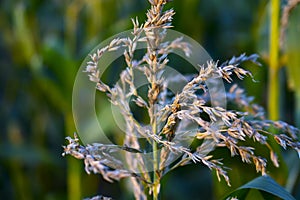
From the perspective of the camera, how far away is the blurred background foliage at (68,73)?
3.97 feet

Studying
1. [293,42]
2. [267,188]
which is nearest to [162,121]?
[267,188]

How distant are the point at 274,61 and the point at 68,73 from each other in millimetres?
512

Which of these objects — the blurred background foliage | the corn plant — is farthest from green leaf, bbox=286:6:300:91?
the corn plant

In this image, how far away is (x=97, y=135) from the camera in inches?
49.5

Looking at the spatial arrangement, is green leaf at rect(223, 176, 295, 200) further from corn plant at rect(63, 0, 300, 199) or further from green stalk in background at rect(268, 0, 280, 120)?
green stalk in background at rect(268, 0, 280, 120)

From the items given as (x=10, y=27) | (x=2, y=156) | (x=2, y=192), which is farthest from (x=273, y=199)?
(x=10, y=27)

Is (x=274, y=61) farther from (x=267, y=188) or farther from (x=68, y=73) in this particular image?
(x=68, y=73)

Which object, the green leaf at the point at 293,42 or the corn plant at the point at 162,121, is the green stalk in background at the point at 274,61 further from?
the corn plant at the point at 162,121

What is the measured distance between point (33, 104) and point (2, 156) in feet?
0.78

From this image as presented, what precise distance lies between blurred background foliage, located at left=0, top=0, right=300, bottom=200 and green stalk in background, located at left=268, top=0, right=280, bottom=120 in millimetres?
77

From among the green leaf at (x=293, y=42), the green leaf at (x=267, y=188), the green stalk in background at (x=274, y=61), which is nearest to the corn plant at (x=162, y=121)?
the green leaf at (x=267, y=188)

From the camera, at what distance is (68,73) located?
4.00ft

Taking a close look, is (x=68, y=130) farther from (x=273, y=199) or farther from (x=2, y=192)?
(x=273, y=199)

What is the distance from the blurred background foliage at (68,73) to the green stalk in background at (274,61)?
0.08 metres
